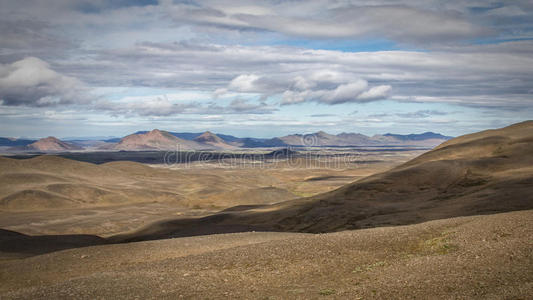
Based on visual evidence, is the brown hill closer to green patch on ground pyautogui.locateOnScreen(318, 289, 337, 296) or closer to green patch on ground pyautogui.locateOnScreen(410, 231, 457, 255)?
green patch on ground pyautogui.locateOnScreen(410, 231, 457, 255)

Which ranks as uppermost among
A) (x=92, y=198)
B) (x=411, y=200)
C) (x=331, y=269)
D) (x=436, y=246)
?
(x=436, y=246)

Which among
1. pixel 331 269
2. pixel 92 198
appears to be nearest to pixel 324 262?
pixel 331 269

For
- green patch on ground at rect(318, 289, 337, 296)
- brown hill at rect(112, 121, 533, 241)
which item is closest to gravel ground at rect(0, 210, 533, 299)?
green patch on ground at rect(318, 289, 337, 296)

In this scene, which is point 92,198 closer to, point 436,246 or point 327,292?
point 436,246

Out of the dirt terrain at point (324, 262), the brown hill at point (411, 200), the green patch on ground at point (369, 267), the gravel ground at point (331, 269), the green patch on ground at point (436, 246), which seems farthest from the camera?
the brown hill at point (411, 200)

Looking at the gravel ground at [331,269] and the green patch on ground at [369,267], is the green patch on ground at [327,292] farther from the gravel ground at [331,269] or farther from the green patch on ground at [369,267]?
the green patch on ground at [369,267]

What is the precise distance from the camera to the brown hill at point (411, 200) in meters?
28.8

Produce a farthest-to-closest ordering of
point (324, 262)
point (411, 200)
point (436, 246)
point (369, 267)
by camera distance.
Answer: point (411, 200), point (436, 246), point (324, 262), point (369, 267)

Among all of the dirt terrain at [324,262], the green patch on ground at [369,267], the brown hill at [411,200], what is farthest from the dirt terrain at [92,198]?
the green patch on ground at [369,267]

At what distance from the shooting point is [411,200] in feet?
119

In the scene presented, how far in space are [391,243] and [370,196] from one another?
84.4 ft

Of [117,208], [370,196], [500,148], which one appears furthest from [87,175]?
[500,148]

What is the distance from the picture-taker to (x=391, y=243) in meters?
14.8

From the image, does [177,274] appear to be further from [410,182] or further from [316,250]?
[410,182]
